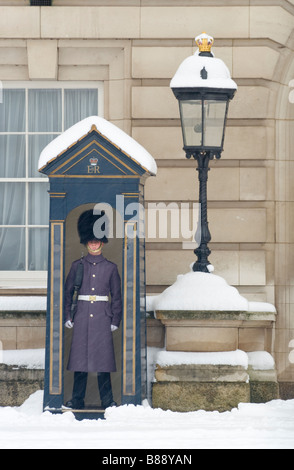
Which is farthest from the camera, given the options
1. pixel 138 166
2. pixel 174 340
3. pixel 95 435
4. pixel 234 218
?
pixel 234 218

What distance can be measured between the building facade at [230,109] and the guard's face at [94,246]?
1393 millimetres

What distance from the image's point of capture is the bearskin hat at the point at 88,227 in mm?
9164

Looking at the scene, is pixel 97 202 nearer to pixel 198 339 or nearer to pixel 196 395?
pixel 198 339

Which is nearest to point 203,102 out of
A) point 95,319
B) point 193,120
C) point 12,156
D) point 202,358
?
point 193,120

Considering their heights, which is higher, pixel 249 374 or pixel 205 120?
pixel 205 120

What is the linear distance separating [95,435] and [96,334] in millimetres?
1043

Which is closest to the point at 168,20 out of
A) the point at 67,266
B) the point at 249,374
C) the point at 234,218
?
the point at 234,218

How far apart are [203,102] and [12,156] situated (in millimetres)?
2492

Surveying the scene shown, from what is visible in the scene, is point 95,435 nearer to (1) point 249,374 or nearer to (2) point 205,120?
(1) point 249,374

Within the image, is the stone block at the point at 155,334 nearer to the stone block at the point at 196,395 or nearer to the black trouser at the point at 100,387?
the stone block at the point at 196,395

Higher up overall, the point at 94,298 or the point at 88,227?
the point at 88,227

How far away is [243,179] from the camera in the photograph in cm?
1052

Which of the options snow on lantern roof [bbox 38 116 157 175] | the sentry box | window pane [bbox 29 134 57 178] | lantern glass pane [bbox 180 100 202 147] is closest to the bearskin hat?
the sentry box

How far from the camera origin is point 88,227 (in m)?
9.20
